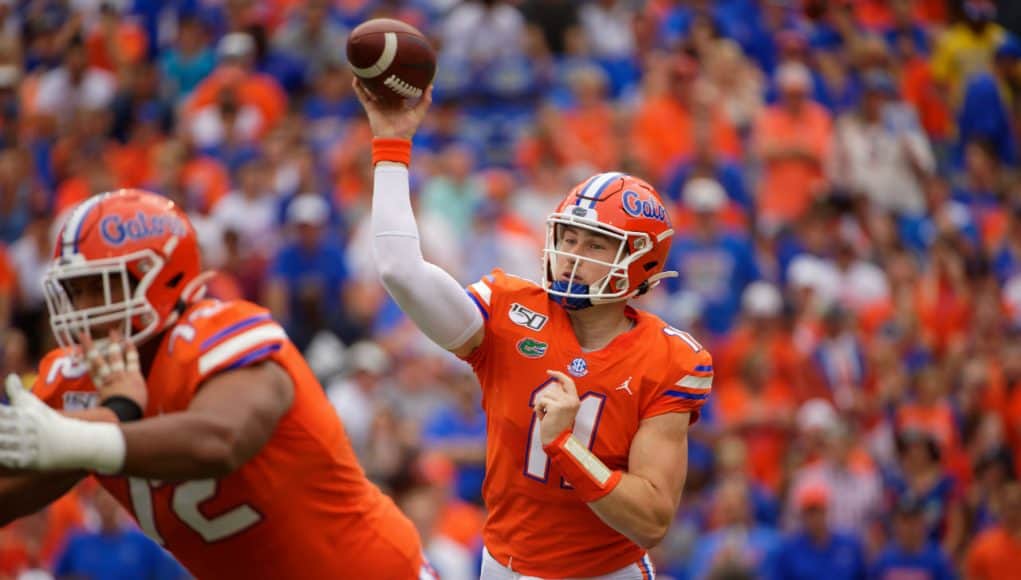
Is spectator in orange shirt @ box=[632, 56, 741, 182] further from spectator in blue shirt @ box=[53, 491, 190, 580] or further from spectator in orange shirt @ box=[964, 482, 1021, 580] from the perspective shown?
spectator in blue shirt @ box=[53, 491, 190, 580]

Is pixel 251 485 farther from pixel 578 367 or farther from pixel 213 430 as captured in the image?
pixel 578 367

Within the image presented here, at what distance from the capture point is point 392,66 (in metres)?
4.55

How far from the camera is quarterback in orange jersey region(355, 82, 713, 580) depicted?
14.7 ft

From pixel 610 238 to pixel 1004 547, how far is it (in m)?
6.13

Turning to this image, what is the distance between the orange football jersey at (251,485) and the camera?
13.7 feet

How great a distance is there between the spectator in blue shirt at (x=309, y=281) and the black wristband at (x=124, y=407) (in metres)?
6.83

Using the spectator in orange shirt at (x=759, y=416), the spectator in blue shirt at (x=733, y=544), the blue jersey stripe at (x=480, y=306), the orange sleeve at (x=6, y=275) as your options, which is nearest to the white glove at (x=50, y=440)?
the blue jersey stripe at (x=480, y=306)

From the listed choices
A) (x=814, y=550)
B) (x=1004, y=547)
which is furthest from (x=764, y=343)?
(x=1004, y=547)

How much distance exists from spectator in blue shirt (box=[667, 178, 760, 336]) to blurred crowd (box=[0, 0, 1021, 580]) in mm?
24

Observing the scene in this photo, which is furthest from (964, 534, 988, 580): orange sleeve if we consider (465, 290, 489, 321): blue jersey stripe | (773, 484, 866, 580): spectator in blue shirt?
(465, 290, 489, 321): blue jersey stripe

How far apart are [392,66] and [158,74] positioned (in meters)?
9.76

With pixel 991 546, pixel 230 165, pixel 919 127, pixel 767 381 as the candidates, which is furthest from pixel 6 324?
pixel 919 127

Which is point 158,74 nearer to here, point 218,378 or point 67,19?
point 67,19

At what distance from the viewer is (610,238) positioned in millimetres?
4766
